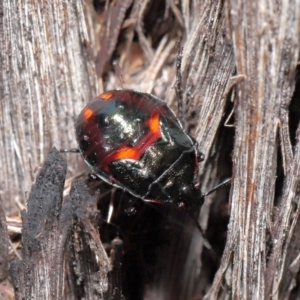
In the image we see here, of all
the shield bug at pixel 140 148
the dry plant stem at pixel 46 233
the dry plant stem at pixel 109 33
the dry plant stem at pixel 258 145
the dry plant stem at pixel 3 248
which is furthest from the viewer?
the dry plant stem at pixel 109 33

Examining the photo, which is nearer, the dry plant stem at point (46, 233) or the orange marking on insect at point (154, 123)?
the dry plant stem at point (46, 233)

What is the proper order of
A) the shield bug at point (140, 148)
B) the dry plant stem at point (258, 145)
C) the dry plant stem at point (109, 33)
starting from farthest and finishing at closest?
the dry plant stem at point (109, 33) < the shield bug at point (140, 148) < the dry plant stem at point (258, 145)

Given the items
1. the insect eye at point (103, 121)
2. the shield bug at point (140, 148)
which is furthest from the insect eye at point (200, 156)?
the insect eye at point (103, 121)

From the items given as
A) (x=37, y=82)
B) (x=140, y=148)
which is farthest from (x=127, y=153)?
(x=37, y=82)

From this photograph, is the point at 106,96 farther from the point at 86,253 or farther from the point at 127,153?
the point at 86,253

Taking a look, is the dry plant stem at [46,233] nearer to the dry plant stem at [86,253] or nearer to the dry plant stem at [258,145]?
the dry plant stem at [86,253]

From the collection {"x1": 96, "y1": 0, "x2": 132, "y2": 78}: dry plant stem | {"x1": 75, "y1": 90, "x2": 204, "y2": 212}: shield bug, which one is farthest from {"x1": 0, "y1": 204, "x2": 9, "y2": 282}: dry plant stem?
{"x1": 96, "y1": 0, "x2": 132, "y2": 78}: dry plant stem
